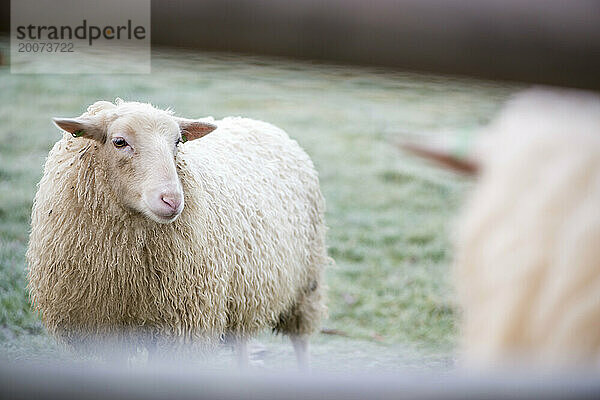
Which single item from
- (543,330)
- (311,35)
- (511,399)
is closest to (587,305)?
(543,330)

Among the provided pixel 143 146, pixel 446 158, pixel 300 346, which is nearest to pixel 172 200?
pixel 143 146

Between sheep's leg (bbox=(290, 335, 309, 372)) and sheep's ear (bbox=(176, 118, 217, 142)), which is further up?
sheep's ear (bbox=(176, 118, 217, 142))

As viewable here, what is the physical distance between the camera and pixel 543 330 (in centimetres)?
39

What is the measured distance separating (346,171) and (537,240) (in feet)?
5.72

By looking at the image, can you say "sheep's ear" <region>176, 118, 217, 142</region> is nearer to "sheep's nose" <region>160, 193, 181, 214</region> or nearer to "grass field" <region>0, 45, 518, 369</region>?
"grass field" <region>0, 45, 518, 369</region>

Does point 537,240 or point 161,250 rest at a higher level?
point 537,240

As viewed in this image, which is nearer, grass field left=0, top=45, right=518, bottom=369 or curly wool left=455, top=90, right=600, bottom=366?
curly wool left=455, top=90, right=600, bottom=366

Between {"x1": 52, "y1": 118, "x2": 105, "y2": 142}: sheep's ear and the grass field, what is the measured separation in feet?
0.13

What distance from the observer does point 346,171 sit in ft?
7.10

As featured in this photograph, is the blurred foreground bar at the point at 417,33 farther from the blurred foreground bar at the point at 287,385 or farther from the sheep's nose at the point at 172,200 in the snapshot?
the sheep's nose at the point at 172,200

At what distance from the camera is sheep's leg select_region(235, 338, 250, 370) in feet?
5.14

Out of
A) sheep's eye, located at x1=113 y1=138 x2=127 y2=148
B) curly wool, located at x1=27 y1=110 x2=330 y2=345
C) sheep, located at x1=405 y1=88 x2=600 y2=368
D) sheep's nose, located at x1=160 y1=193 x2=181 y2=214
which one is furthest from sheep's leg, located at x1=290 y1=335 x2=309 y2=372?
sheep, located at x1=405 y1=88 x2=600 y2=368

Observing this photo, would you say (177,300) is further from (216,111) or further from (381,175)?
(381,175)

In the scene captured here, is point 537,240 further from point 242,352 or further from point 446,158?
point 242,352
